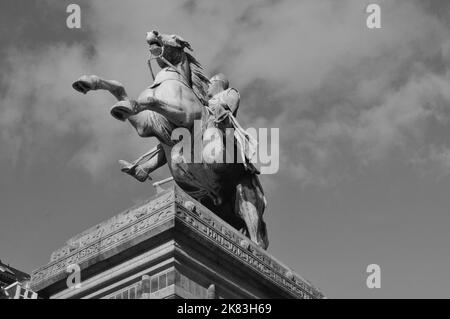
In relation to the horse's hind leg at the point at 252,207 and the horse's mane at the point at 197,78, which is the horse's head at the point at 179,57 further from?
the horse's hind leg at the point at 252,207

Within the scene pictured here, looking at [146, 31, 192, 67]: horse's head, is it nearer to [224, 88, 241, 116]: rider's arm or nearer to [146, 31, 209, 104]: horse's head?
[146, 31, 209, 104]: horse's head

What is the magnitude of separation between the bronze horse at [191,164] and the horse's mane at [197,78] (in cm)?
39

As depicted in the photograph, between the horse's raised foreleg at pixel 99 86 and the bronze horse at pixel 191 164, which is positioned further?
the bronze horse at pixel 191 164

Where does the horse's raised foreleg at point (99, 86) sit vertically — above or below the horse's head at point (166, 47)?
below

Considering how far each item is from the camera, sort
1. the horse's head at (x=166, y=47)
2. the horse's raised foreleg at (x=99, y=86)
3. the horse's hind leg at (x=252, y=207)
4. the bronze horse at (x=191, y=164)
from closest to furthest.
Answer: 1. the horse's raised foreleg at (x=99, y=86)
2. the bronze horse at (x=191, y=164)
3. the horse's hind leg at (x=252, y=207)
4. the horse's head at (x=166, y=47)

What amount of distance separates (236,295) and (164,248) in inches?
55.7

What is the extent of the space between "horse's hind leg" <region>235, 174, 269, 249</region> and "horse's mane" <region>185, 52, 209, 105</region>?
6.15 ft

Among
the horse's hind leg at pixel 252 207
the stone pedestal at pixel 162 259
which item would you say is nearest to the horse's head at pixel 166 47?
the horse's hind leg at pixel 252 207

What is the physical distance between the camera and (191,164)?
1248 centimetres

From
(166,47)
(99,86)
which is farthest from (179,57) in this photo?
(99,86)

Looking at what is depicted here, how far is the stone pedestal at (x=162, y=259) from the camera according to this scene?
991 centimetres

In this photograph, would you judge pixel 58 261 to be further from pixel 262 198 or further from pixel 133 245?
pixel 262 198

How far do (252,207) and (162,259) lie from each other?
316cm

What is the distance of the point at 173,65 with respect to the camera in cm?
1371
